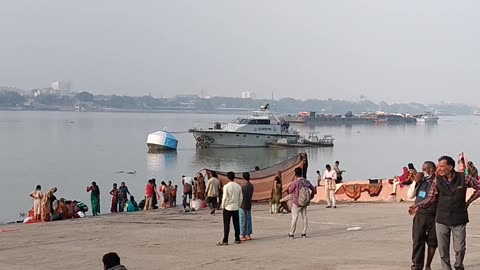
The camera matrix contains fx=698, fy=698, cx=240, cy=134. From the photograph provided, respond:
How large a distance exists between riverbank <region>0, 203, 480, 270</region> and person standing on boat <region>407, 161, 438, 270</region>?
2.56ft

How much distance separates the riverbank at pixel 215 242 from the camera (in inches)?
429

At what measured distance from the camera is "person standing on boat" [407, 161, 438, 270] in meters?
8.95

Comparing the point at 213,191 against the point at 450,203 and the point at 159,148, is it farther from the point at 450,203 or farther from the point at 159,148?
the point at 159,148

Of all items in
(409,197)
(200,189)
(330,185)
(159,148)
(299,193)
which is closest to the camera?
(409,197)

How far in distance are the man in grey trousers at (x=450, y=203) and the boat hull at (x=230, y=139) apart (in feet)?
237

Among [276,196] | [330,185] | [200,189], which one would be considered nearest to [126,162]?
[200,189]

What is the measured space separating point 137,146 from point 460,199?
264 ft

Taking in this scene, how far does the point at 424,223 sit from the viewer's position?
9016mm

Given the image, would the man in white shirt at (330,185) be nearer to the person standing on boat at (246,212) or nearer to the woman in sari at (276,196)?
the woman in sari at (276,196)

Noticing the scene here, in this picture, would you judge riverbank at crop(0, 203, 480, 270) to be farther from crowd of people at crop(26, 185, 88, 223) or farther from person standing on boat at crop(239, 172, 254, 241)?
crowd of people at crop(26, 185, 88, 223)

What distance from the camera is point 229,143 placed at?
8106 cm

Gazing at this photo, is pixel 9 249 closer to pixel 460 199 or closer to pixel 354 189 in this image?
pixel 460 199

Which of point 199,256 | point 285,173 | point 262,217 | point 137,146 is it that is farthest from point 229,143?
point 199,256

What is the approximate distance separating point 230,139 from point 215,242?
6764 centimetres
